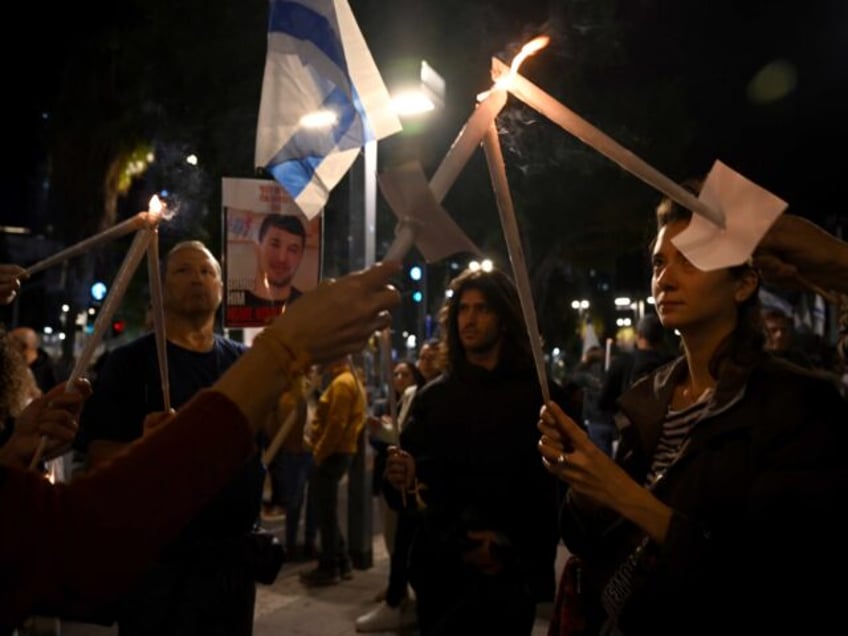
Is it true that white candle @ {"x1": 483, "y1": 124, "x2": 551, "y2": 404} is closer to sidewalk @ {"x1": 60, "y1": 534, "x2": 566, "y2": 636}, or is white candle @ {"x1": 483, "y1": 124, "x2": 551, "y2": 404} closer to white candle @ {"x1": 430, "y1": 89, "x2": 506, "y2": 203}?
white candle @ {"x1": 430, "y1": 89, "x2": 506, "y2": 203}

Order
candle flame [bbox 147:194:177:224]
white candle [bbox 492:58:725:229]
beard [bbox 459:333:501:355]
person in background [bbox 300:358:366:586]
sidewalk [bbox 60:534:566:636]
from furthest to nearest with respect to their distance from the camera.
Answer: person in background [bbox 300:358:366:586] < sidewalk [bbox 60:534:566:636] < beard [bbox 459:333:501:355] < candle flame [bbox 147:194:177:224] < white candle [bbox 492:58:725:229]

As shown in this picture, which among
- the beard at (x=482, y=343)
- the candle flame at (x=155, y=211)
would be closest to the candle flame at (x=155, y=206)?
the candle flame at (x=155, y=211)

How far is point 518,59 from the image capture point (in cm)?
200

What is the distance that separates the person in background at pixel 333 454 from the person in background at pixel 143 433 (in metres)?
3.88

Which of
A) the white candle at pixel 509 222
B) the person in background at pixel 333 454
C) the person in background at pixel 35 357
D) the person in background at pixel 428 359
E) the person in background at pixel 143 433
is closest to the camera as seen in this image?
the white candle at pixel 509 222

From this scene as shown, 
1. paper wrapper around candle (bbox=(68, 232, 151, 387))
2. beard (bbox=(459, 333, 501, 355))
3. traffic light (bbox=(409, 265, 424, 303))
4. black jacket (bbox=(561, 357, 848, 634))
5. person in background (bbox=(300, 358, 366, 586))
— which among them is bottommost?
person in background (bbox=(300, 358, 366, 586))

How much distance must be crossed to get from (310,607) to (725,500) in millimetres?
5389

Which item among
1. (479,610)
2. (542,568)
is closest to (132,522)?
(479,610)

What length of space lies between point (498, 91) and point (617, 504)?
102 cm

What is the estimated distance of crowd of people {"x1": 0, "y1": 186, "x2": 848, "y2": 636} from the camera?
1.33m

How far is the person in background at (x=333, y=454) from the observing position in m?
7.48

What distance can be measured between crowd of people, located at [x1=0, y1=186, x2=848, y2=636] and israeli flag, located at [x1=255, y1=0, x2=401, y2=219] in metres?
0.59

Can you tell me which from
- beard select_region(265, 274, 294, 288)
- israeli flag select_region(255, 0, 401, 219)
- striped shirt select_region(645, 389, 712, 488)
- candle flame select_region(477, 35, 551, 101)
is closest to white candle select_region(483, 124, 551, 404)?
candle flame select_region(477, 35, 551, 101)

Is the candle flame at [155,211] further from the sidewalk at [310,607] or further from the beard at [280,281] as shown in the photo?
the sidewalk at [310,607]
